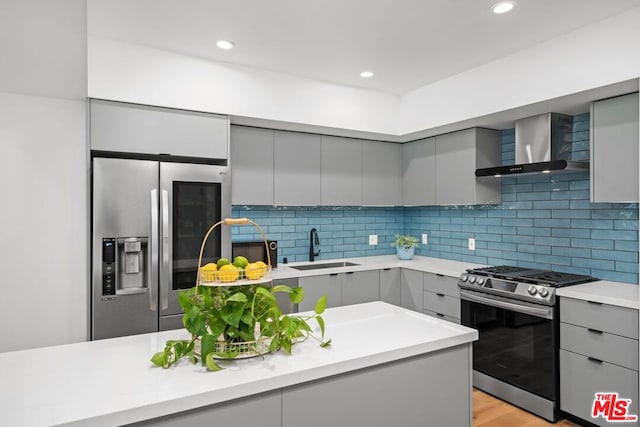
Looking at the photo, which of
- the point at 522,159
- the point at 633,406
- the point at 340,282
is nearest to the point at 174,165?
the point at 340,282

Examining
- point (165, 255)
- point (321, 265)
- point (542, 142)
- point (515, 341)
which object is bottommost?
point (515, 341)

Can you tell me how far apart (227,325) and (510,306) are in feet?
7.71

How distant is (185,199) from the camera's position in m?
2.92

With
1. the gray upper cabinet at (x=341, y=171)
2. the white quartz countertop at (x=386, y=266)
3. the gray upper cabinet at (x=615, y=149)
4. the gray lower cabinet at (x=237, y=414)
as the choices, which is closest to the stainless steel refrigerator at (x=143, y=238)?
the white quartz countertop at (x=386, y=266)

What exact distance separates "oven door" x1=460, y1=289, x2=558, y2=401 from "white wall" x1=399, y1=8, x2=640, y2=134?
1502 millimetres

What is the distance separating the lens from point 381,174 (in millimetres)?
4367

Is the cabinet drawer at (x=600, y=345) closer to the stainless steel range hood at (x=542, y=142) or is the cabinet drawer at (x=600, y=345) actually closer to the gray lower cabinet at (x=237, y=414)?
the stainless steel range hood at (x=542, y=142)

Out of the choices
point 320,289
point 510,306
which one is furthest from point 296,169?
point 510,306

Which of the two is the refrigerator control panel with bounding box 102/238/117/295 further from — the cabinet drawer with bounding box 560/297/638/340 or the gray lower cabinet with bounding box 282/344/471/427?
the cabinet drawer with bounding box 560/297/638/340

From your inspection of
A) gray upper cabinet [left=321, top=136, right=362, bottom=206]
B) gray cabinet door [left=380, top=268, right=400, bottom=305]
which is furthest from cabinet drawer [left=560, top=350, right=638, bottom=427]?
gray upper cabinet [left=321, top=136, right=362, bottom=206]

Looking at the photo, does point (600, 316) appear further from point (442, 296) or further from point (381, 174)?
point (381, 174)

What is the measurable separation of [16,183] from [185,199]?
111cm

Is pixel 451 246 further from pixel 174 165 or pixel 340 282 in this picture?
pixel 174 165

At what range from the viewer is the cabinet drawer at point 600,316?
238 cm
